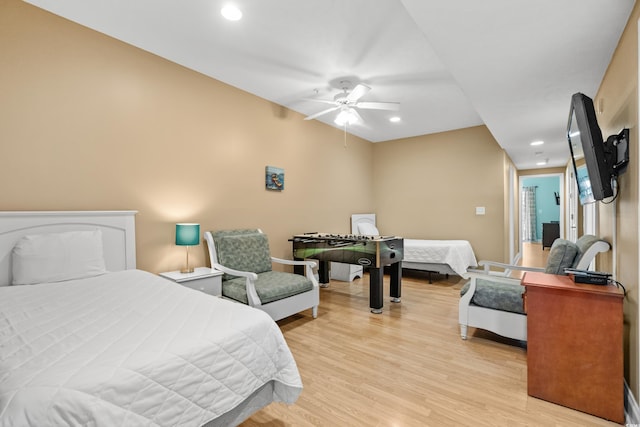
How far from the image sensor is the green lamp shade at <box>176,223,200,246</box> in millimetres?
2988

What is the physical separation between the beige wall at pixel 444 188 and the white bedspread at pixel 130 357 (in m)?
5.02

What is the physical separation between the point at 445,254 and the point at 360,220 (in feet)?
6.03

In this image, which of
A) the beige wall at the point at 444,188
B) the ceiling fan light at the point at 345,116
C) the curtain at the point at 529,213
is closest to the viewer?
the ceiling fan light at the point at 345,116

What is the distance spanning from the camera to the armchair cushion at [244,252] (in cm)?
340

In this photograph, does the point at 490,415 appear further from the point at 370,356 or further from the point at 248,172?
the point at 248,172

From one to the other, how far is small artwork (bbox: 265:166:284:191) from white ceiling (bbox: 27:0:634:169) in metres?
1.00

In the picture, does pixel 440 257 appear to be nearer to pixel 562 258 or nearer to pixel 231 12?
pixel 562 258

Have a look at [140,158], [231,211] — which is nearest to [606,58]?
[231,211]

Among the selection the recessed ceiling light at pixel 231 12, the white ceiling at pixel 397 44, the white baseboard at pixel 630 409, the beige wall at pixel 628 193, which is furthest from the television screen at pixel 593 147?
the recessed ceiling light at pixel 231 12

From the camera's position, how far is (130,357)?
44.4 inches

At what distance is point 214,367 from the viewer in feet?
4.26

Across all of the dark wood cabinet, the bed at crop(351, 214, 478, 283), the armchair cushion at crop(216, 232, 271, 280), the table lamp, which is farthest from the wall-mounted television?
the dark wood cabinet

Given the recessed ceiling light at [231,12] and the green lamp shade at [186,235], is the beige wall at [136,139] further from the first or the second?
the recessed ceiling light at [231,12]

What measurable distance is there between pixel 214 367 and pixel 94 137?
2462mm
